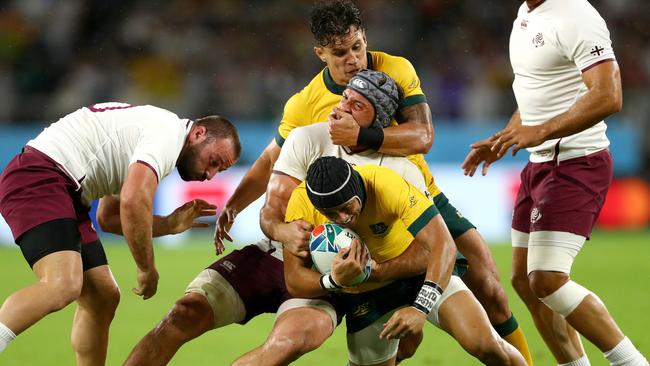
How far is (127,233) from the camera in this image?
5.46 metres

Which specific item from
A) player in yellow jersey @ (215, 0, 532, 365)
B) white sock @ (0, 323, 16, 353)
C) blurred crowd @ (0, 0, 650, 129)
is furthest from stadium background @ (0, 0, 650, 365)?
white sock @ (0, 323, 16, 353)

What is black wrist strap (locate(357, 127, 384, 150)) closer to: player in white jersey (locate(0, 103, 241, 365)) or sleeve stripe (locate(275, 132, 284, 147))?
player in white jersey (locate(0, 103, 241, 365))

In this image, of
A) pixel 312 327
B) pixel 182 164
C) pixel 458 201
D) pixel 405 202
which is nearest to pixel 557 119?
pixel 405 202

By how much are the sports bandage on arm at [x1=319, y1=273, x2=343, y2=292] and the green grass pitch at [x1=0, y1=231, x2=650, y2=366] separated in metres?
1.65

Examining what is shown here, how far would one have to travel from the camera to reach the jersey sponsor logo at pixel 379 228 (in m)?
5.45

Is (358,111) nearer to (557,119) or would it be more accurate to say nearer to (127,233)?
(557,119)

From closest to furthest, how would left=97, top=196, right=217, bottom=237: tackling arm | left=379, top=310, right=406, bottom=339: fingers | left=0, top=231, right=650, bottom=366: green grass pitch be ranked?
left=379, top=310, right=406, bottom=339: fingers
left=97, top=196, right=217, bottom=237: tackling arm
left=0, top=231, right=650, bottom=366: green grass pitch

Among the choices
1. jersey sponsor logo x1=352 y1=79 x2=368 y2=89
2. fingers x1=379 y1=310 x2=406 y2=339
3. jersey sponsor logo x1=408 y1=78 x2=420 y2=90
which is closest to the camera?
fingers x1=379 y1=310 x2=406 y2=339

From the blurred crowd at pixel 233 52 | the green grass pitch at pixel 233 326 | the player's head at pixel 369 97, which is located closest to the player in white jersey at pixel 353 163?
the player's head at pixel 369 97

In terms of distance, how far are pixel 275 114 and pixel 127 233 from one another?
10038mm

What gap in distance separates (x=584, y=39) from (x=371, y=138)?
133cm

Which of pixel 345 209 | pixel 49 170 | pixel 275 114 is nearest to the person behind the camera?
pixel 345 209

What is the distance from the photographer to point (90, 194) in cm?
595

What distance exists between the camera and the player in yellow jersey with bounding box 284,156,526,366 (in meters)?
5.14
